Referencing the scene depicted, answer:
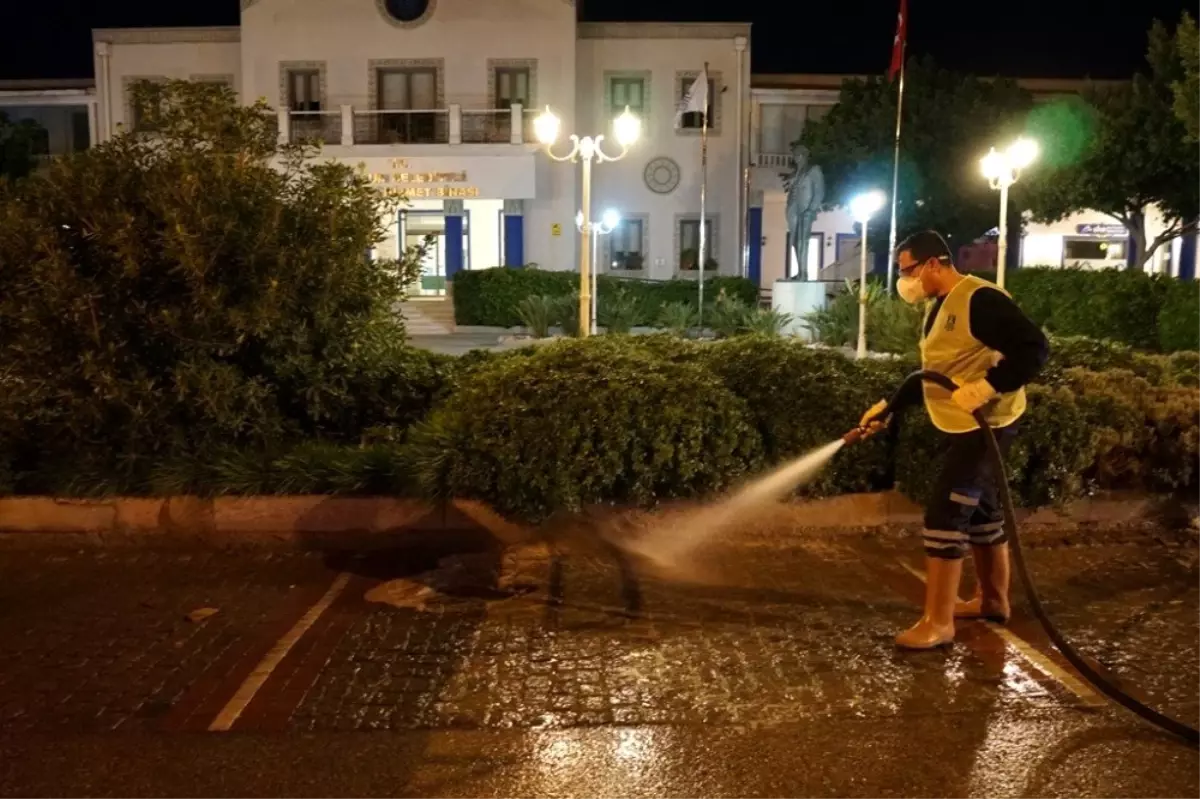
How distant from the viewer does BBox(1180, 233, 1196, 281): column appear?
1391 inches

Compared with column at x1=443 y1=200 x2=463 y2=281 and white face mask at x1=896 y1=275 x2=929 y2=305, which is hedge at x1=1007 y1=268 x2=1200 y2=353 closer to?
white face mask at x1=896 y1=275 x2=929 y2=305

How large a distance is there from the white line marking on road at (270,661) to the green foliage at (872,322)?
1086 cm

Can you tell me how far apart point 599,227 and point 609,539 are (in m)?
24.9

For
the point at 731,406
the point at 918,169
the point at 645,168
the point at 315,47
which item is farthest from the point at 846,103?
the point at 731,406

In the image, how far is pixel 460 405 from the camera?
7262 millimetres

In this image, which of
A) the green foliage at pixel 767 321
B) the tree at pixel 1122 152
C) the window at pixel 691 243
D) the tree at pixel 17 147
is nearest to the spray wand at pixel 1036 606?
the green foliage at pixel 767 321

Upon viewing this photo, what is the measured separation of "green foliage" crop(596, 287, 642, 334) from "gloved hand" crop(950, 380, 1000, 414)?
57.2 ft

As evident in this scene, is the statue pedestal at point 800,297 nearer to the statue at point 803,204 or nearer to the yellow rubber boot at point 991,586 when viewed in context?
the statue at point 803,204

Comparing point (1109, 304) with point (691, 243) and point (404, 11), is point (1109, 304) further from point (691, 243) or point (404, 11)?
point (404, 11)

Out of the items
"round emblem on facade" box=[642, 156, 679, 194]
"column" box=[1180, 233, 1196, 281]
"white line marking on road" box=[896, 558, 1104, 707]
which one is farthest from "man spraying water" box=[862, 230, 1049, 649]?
"column" box=[1180, 233, 1196, 281]

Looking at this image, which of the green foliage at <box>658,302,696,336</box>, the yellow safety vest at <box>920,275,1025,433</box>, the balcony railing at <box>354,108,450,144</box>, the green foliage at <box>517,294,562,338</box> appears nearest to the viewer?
the yellow safety vest at <box>920,275,1025,433</box>

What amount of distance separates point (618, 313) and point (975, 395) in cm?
1843

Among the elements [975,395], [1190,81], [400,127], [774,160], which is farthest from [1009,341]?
[774,160]

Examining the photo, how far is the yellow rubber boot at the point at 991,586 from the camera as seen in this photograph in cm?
544
